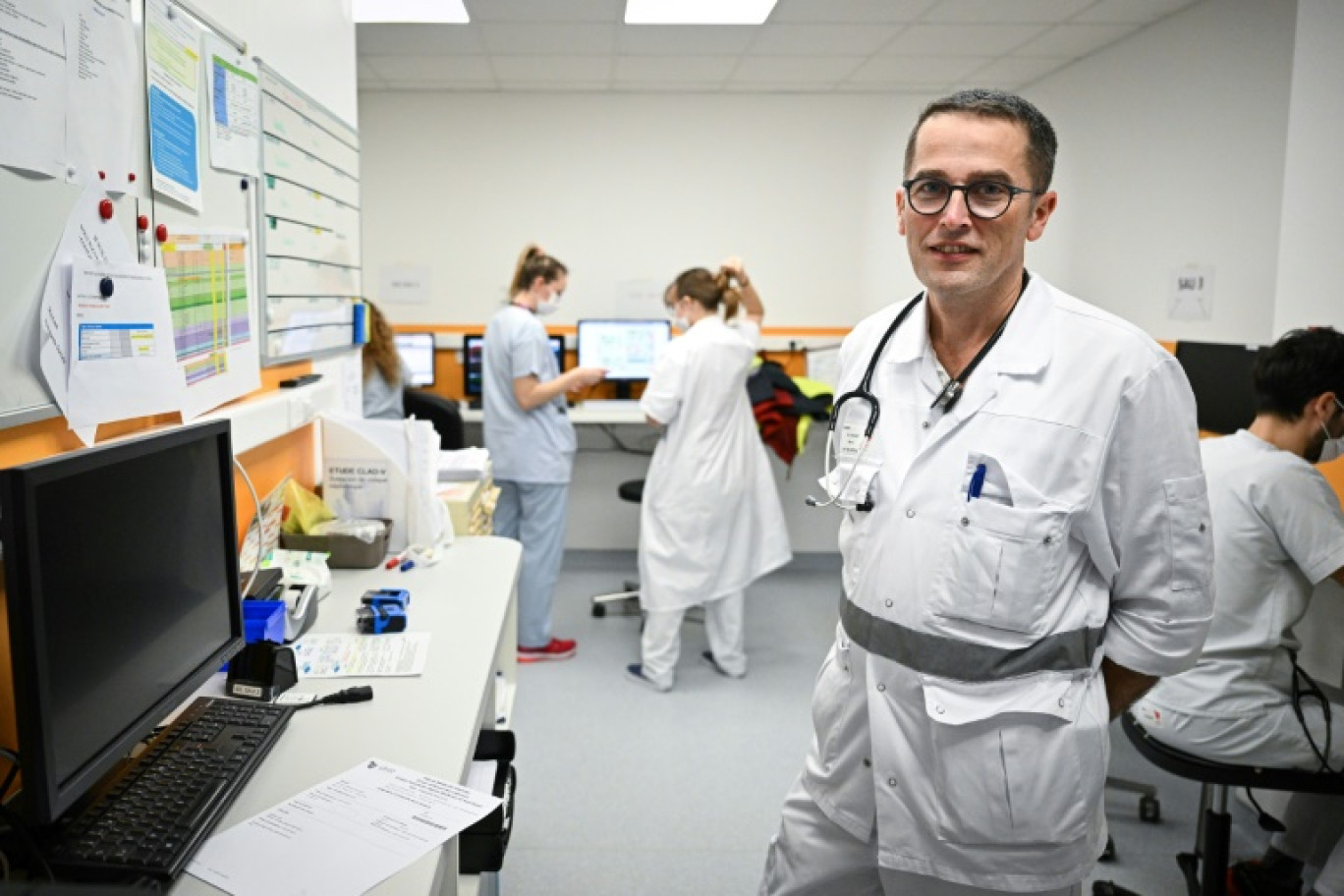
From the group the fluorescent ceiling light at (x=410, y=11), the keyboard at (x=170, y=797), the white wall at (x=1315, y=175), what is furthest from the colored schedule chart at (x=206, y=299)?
the white wall at (x=1315, y=175)

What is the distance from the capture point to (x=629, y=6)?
362 cm

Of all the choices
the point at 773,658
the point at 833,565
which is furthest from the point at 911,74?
the point at 773,658

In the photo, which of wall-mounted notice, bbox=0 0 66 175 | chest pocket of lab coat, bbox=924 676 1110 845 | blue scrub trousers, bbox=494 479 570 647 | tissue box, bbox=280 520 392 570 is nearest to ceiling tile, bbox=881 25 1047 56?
blue scrub trousers, bbox=494 479 570 647

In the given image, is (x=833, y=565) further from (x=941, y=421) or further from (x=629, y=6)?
(x=941, y=421)

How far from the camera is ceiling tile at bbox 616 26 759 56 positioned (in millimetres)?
3896

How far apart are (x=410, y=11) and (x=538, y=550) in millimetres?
2054

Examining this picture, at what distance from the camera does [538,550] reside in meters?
3.81

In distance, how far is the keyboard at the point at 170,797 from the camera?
0.99 m

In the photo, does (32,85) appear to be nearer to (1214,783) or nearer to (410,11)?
(1214,783)

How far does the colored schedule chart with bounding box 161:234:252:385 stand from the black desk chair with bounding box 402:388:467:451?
7.57 ft

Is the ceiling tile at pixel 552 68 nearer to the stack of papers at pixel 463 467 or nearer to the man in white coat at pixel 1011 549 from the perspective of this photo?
the stack of papers at pixel 463 467

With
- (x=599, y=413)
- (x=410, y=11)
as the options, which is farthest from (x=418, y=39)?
(x=599, y=413)

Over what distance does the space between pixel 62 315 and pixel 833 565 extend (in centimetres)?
435

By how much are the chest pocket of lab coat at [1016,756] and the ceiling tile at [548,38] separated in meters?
3.26
